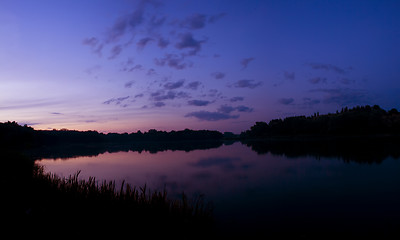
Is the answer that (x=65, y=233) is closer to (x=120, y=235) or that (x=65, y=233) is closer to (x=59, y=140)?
(x=120, y=235)

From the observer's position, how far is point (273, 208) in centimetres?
1655

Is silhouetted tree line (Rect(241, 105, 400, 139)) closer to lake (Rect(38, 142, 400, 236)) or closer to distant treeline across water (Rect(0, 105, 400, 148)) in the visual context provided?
distant treeline across water (Rect(0, 105, 400, 148))

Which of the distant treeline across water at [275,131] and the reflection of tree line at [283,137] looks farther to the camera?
the distant treeline across water at [275,131]

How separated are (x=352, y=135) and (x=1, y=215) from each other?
379ft

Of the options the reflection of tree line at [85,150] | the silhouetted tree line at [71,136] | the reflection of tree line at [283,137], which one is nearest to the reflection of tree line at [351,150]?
the reflection of tree line at [283,137]

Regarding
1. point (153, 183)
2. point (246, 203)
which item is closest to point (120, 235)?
point (246, 203)

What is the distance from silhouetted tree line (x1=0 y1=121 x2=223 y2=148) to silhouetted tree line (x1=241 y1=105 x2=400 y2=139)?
62912 mm

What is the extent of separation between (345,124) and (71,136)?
149117mm

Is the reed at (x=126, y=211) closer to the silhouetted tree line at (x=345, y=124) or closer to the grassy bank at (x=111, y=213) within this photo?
the grassy bank at (x=111, y=213)

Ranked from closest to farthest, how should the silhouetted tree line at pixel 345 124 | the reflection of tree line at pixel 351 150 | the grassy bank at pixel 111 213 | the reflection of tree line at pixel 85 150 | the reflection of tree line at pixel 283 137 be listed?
the grassy bank at pixel 111 213 → the reflection of tree line at pixel 351 150 → the reflection of tree line at pixel 283 137 → the reflection of tree line at pixel 85 150 → the silhouetted tree line at pixel 345 124

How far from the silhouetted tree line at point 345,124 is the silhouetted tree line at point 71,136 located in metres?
62.9

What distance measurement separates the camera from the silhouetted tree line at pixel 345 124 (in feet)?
305

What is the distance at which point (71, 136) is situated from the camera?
139125 millimetres

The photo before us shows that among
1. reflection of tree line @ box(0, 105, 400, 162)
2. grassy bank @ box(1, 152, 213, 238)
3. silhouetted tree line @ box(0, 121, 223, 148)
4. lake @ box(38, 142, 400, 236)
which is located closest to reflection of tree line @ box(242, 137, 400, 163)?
reflection of tree line @ box(0, 105, 400, 162)
